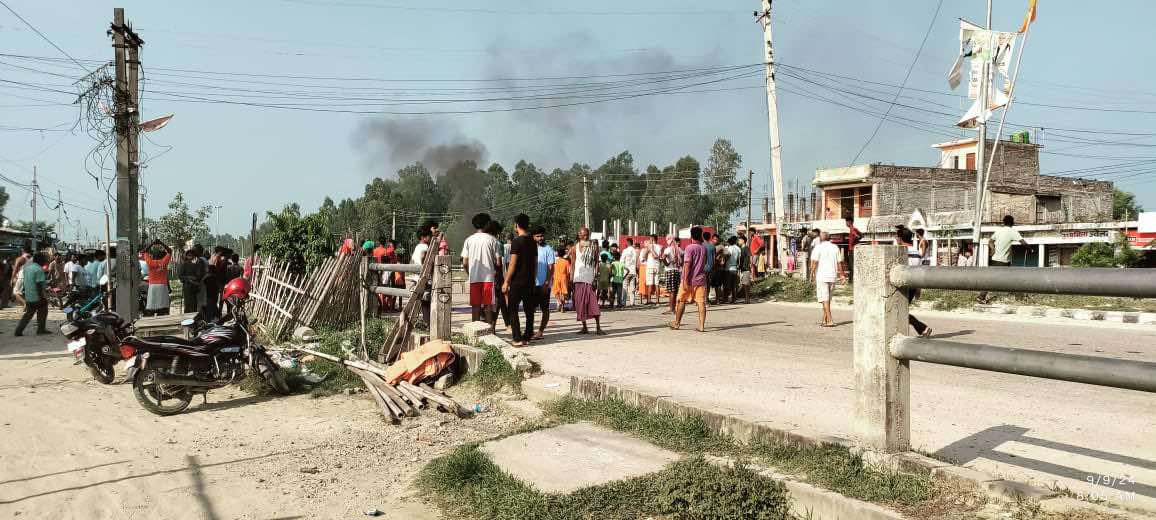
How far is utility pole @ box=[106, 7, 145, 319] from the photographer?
1402 centimetres

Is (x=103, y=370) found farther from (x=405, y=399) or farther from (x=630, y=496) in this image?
(x=630, y=496)

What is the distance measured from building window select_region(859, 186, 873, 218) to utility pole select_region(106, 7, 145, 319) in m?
39.2

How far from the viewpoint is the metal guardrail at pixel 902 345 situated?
9.58ft

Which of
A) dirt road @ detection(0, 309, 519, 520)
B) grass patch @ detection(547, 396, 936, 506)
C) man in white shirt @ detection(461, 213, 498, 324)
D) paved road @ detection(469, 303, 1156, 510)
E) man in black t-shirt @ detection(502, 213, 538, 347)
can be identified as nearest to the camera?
grass patch @ detection(547, 396, 936, 506)

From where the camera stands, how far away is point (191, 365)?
333 inches

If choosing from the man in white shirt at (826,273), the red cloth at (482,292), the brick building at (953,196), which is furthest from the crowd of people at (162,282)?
the brick building at (953,196)

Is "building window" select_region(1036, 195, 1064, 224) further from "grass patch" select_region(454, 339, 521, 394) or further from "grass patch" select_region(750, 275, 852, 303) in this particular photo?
"grass patch" select_region(454, 339, 521, 394)

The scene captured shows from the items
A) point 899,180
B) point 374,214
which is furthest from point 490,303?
point 374,214

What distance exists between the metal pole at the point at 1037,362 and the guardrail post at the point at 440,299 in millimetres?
6224

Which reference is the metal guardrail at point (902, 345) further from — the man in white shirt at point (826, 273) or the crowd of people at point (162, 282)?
the crowd of people at point (162, 282)

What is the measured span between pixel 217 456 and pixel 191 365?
2.61 m

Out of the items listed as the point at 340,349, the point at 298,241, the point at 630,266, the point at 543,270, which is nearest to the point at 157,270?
the point at 298,241

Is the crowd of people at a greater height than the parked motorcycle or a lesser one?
greater

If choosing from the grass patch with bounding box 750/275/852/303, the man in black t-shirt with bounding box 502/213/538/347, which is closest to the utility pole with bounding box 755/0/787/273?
the grass patch with bounding box 750/275/852/303
